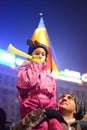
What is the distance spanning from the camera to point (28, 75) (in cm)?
137

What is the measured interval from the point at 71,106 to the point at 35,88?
22cm

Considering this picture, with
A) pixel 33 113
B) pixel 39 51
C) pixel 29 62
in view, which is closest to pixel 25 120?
pixel 33 113

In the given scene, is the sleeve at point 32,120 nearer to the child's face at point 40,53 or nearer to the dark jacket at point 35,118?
the dark jacket at point 35,118

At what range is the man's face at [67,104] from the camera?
1.42 meters

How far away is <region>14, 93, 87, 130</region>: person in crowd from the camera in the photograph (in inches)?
49.3

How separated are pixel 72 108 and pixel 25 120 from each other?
0.29 metres

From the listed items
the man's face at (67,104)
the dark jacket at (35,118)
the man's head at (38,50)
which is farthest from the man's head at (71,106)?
the man's head at (38,50)

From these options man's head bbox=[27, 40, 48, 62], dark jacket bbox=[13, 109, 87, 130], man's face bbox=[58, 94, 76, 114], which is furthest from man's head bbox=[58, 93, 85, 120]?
man's head bbox=[27, 40, 48, 62]

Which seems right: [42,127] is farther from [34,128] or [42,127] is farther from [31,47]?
[31,47]

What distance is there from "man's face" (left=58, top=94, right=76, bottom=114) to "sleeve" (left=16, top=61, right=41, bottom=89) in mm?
192

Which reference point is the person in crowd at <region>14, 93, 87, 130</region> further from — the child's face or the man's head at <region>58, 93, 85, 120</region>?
the child's face

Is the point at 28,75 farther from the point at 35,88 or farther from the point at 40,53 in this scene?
the point at 40,53

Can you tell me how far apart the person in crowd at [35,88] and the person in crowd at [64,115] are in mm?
A: 29

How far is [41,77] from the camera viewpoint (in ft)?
4.63
